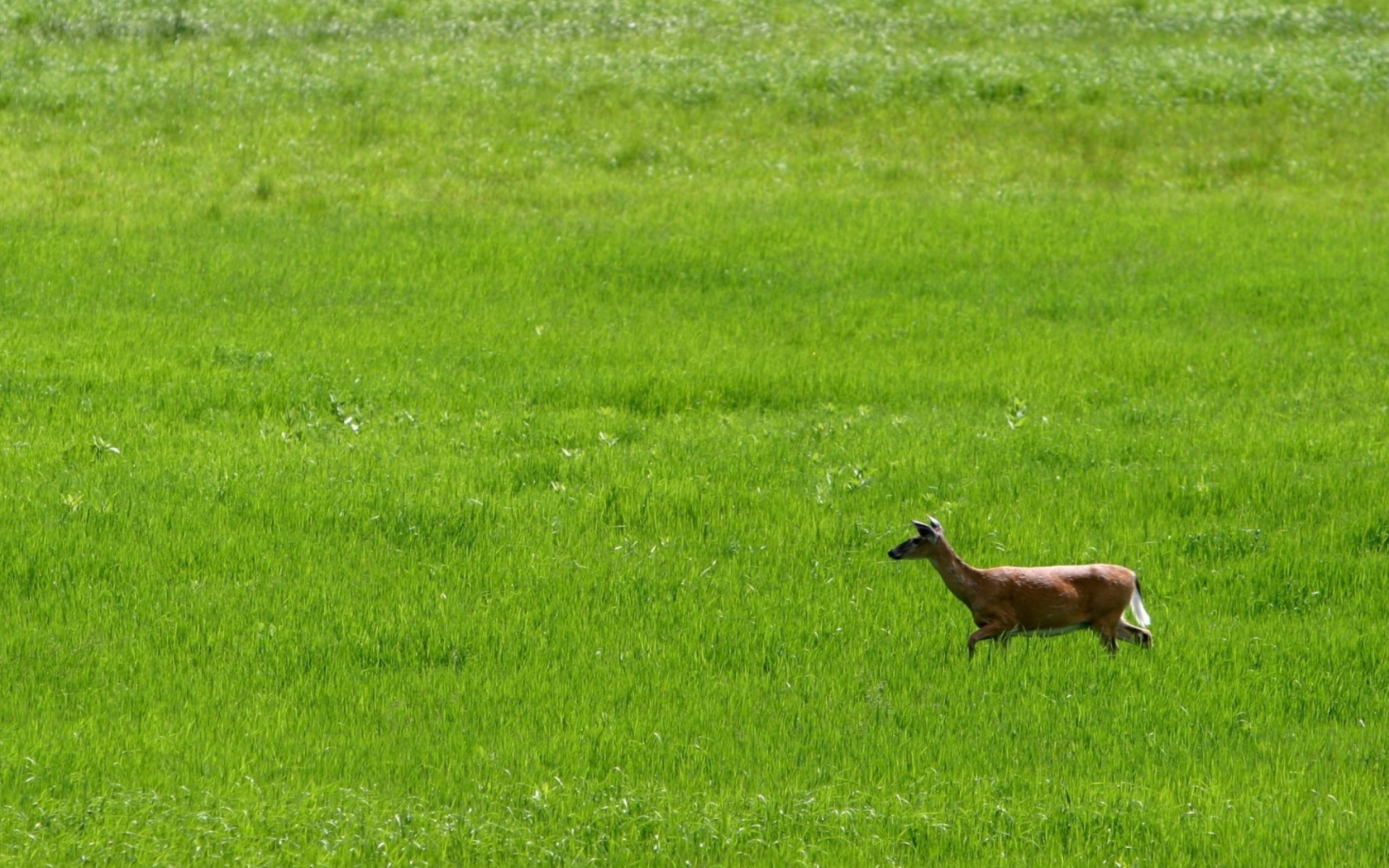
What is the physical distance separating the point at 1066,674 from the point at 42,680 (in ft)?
18.8

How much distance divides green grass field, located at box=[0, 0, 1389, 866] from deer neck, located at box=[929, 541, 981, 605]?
1.44 ft

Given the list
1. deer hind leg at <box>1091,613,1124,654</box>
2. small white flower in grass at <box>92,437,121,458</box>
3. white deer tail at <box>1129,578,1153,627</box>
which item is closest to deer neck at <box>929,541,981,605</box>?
deer hind leg at <box>1091,613,1124,654</box>

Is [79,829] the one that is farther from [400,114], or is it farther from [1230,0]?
[1230,0]

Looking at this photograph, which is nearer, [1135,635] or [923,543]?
[923,543]

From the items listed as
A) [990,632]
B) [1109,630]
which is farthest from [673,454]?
[1109,630]

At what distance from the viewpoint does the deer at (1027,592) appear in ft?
32.1

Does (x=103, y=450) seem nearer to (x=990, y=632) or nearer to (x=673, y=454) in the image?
(x=673, y=454)

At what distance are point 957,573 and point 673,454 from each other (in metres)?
5.29

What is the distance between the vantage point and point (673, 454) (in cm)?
1486

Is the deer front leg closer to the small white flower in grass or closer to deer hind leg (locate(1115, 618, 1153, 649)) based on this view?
deer hind leg (locate(1115, 618, 1153, 649))

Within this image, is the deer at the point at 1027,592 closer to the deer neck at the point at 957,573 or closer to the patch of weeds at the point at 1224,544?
the deer neck at the point at 957,573

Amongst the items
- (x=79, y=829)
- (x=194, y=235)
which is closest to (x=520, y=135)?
(x=194, y=235)

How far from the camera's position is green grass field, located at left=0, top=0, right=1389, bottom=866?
27.6 feet

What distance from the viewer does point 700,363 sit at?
18312 millimetres
